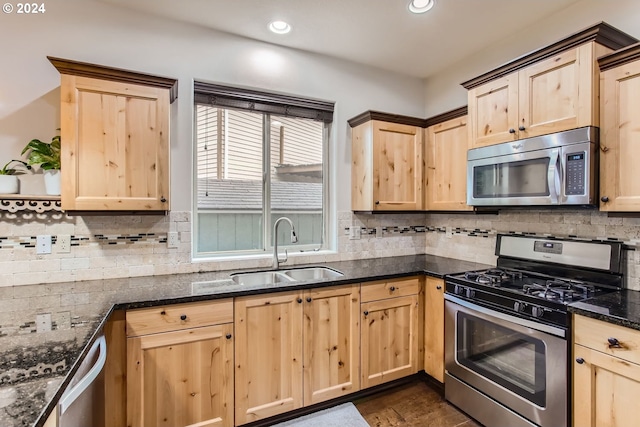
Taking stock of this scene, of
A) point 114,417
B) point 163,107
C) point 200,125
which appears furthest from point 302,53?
point 114,417

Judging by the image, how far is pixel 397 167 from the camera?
9.55ft

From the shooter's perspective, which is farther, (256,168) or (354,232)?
(354,232)

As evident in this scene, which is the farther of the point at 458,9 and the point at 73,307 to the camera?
the point at 458,9

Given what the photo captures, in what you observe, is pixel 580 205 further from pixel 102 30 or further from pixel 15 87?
pixel 15 87

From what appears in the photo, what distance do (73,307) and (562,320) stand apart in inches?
96.4

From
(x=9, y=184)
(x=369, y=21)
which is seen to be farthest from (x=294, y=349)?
(x=369, y=21)

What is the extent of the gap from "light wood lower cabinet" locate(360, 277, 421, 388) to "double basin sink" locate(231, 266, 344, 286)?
356mm

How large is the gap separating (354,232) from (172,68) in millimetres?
1975

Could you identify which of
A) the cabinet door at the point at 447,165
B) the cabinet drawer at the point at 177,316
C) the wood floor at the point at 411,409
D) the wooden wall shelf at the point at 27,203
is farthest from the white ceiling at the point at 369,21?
the wood floor at the point at 411,409

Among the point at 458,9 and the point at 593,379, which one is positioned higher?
the point at 458,9

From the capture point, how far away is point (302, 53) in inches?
110

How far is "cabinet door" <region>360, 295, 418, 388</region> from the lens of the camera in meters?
2.36

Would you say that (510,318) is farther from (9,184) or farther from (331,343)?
(9,184)

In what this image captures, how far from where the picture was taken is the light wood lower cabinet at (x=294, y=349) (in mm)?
1977
